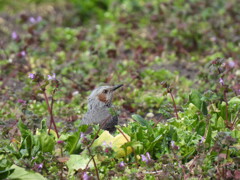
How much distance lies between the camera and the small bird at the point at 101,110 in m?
5.93

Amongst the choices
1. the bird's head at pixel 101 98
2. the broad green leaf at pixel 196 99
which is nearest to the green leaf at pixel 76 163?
the bird's head at pixel 101 98

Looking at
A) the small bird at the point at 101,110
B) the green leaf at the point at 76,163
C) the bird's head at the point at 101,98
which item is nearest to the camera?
the green leaf at the point at 76,163

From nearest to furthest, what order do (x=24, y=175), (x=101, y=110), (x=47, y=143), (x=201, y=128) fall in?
(x=24, y=175), (x=47, y=143), (x=201, y=128), (x=101, y=110)

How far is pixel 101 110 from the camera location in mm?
6207

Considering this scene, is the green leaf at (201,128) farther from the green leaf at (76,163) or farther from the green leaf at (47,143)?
the green leaf at (47,143)

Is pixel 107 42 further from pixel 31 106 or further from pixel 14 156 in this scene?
pixel 14 156

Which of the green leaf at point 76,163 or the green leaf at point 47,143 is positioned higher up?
the green leaf at point 47,143

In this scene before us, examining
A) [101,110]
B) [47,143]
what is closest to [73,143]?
[47,143]

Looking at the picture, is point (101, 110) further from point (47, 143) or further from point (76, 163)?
point (76, 163)

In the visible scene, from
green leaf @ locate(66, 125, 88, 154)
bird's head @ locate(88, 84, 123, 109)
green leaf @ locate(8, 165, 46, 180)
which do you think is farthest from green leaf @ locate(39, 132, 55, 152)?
bird's head @ locate(88, 84, 123, 109)

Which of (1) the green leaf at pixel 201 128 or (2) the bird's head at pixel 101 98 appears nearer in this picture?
(1) the green leaf at pixel 201 128

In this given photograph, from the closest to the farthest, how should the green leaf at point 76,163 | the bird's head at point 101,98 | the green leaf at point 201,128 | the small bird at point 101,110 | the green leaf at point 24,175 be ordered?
the green leaf at point 24,175 → the green leaf at point 76,163 → the green leaf at point 201,128 → the small bird at point 101,110 → the bird's head at point 101,98

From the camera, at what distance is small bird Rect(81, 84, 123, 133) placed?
19.4ft

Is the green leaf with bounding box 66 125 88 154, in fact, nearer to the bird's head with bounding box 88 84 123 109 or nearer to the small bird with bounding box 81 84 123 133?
the small bird with bounding box 81 84 123 133
